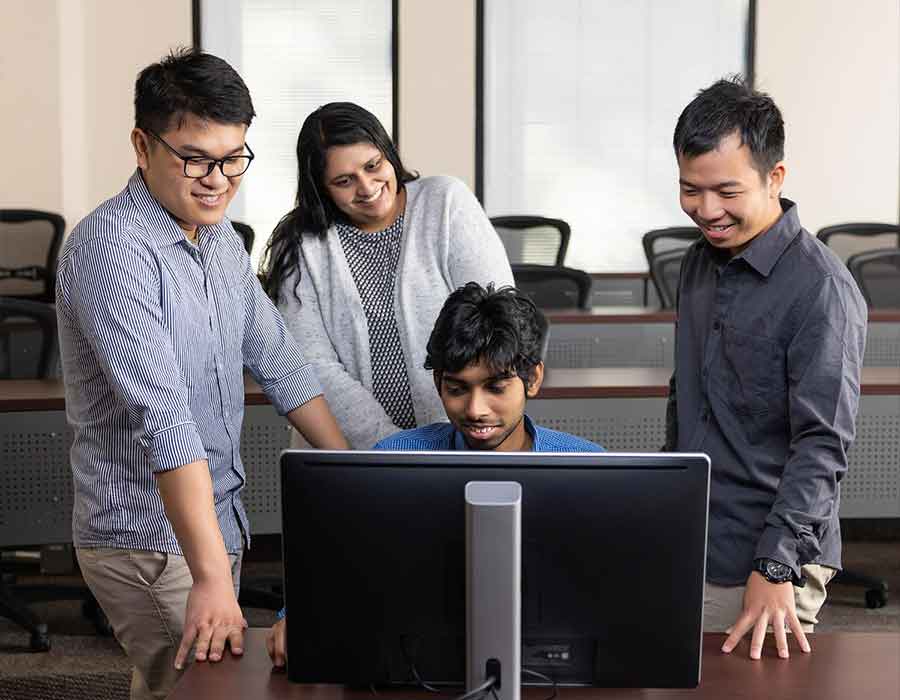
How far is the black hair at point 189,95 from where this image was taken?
1.66m

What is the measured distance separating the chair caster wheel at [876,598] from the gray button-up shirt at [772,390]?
239 cm

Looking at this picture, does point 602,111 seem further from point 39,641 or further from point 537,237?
point 39,641

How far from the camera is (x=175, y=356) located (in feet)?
5.67

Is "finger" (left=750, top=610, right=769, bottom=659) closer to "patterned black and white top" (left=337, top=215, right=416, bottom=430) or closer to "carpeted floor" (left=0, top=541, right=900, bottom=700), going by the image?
"patterned black and white top" (left=337, top=215, right=416, bottom=430)

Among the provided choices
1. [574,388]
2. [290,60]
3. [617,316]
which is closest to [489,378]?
[574,388]

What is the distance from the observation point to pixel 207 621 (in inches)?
63.9

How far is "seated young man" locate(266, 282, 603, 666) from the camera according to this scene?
1.95 m

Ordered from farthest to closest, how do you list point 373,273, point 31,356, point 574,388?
point 31,356, point 574,388, point 373,273

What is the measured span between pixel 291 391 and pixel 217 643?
0.57 meters

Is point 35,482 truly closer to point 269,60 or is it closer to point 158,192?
point 158,192

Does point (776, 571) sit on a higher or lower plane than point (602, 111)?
lower

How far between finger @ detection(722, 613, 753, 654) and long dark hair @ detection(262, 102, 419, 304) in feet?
3.59

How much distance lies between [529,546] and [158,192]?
0.82 metres

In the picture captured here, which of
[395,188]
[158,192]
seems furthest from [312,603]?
[395,188]
